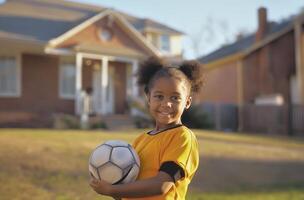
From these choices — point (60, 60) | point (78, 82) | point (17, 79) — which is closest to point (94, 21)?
point (60, 60)

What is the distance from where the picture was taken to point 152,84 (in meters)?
2.87

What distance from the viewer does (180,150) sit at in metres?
2.64

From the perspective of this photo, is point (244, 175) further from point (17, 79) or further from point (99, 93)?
point (99, 93)

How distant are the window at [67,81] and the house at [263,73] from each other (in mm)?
7652

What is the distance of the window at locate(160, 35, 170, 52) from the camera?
31.8m

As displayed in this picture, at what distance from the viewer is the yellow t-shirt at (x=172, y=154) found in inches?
104

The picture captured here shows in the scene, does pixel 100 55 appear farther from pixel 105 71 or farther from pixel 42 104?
pixel 42 104

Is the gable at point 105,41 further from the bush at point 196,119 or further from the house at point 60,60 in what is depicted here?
the bush at point 196,119

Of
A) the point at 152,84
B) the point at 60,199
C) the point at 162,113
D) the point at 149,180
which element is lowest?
the point at 60,199

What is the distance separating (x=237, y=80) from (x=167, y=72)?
29.2 m

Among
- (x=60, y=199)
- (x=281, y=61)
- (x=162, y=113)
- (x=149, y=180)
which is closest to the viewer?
(x=149, y=180)

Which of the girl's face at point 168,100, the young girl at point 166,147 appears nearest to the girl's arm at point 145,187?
the young girl at point 166,147

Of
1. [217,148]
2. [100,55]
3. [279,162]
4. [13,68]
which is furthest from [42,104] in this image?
[279,162]

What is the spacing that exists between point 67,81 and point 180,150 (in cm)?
2055
